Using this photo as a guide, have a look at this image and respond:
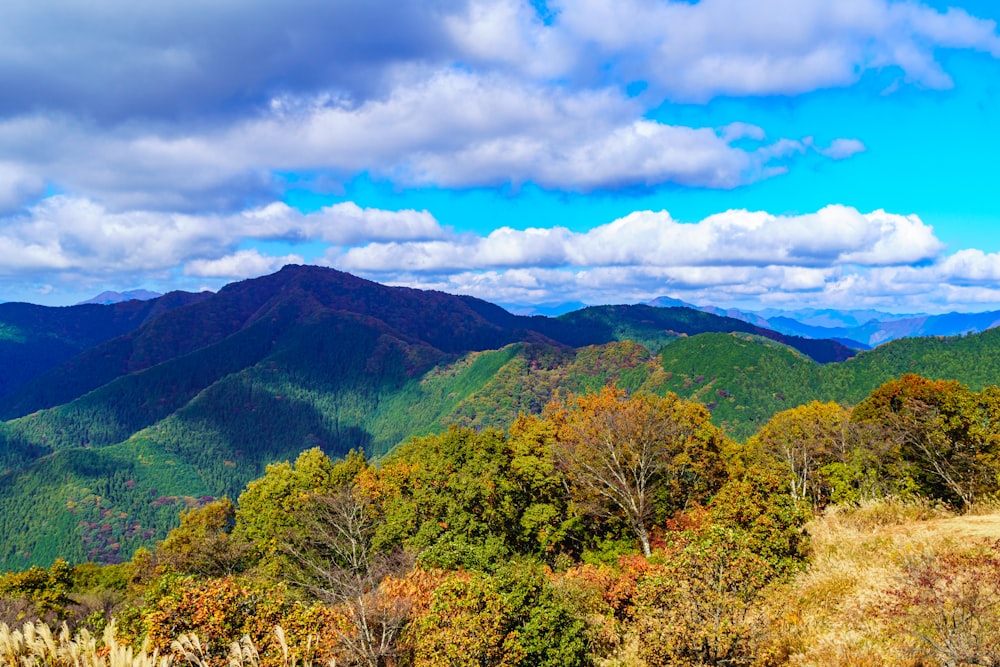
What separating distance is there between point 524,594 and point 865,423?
46.7 meters

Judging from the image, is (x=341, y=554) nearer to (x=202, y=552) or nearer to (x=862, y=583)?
(x=202, y=552)

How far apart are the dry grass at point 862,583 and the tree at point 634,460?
14476 mm

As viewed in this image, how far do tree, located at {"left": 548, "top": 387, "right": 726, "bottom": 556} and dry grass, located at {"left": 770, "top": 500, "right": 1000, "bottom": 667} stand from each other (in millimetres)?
14476

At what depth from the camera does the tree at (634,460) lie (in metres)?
39.6

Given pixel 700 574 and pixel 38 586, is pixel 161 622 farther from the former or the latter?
pixel 38 586

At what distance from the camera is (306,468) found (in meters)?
58.3

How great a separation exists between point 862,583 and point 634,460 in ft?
72.2

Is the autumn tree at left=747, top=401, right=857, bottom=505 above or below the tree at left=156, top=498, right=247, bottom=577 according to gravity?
above

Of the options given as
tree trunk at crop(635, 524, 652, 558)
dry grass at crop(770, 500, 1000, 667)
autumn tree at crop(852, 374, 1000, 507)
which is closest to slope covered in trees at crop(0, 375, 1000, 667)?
dry grass at crop(770, 500, 1000, 667)

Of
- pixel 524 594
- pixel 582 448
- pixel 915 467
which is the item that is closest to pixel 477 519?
pixel 582 448

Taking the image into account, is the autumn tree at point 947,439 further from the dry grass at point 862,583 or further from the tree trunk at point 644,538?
the tree trunk at point 644,538

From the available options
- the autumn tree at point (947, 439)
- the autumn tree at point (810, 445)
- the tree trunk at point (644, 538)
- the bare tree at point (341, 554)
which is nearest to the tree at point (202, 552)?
the bare tree at point (341, 554)

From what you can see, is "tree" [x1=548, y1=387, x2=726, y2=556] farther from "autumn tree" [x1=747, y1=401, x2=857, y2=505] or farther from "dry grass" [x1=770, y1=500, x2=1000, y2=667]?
"dry grass" [x1=770, y1=500, x2=1000, y2=667]

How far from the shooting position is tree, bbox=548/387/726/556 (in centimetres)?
3959
